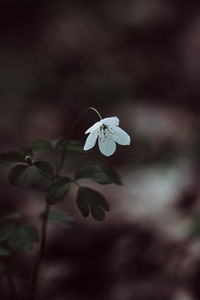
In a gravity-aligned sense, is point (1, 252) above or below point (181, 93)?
below

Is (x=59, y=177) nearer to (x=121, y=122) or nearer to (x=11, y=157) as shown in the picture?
(x=11, y=157)

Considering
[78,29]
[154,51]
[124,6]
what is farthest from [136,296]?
[124,6]

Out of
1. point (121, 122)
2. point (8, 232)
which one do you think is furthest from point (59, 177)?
point (121, 122)

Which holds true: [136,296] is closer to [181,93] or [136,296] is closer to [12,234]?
[12,234]

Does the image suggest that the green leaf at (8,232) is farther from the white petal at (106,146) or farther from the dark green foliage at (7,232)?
the white petal at (106,146)

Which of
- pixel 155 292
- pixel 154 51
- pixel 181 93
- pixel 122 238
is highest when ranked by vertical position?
pixel 154 51

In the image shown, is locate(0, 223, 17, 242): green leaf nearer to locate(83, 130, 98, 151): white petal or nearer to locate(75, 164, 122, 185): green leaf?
locate(75, 164, 122, 185): green leaf
